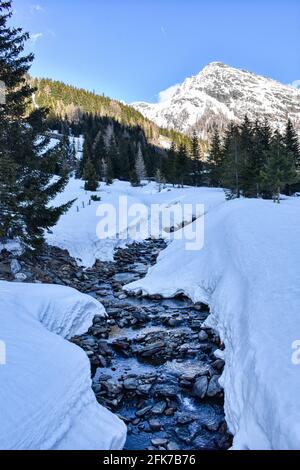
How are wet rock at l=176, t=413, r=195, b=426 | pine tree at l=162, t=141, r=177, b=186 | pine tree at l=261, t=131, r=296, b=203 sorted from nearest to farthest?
wet rock at l=176, t=413, r=195, b=426
pine tree at l=261, t=131, r=296, b=203
pine tree at l=162, t=141, r=177, b=186

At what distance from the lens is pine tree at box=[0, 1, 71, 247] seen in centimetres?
1778

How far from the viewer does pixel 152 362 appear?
12508 millimetres

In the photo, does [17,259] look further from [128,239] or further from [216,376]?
[128,239]

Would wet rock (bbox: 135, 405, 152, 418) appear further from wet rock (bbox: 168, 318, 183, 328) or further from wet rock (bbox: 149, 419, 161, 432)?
wet rock (bbox: 168, 318, 183, 328)

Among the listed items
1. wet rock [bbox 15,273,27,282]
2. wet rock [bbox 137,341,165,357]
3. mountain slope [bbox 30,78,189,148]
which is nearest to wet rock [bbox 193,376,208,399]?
wet rock [bbox 137,341,165,357]

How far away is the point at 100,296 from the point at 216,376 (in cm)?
992

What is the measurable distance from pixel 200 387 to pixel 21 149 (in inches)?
604

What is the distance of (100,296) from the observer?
19.5 meters

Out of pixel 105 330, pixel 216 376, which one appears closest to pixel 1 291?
pixel 105 330
